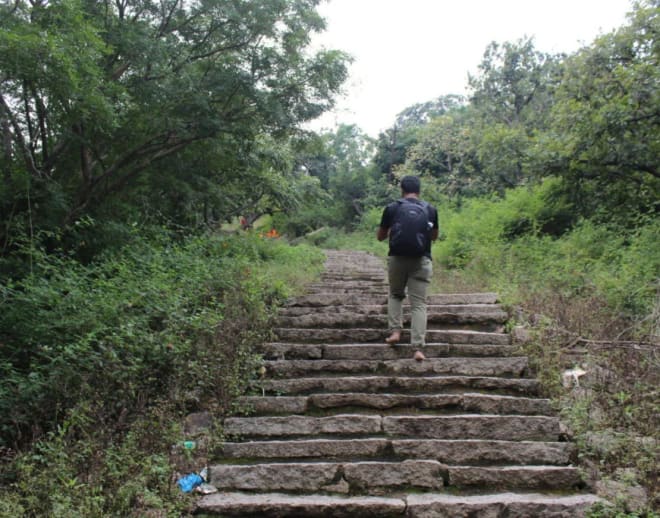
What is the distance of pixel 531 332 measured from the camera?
5203 mm

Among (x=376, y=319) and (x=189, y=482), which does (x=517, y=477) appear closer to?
(x=189, y=482)

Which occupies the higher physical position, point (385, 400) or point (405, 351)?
point (405, 351)

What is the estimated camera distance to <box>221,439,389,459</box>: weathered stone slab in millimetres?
3838

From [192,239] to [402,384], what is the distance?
4.95 metres

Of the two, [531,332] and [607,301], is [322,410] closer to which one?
[531,332]

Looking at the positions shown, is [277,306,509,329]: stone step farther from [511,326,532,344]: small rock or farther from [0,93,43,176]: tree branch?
[0,93,43,176]: tree branch

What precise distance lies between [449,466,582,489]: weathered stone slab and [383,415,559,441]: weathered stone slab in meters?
0.46

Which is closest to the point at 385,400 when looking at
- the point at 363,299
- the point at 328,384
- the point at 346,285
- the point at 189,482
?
the point at 328,384

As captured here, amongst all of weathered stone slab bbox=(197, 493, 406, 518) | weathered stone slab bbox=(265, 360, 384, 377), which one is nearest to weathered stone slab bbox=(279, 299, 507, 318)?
weathered stone slab bbox=(265, 360, 384, 377)

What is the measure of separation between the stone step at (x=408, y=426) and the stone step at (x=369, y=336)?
1449 millimetres

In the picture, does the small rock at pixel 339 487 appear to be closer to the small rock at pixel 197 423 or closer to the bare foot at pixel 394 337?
the small rock at pixel 197 423

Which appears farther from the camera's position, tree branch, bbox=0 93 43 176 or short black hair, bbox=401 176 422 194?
tree branch, bbox=0 93 43 176

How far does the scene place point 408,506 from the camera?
10.5 feet

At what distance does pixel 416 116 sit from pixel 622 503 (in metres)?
45.4
